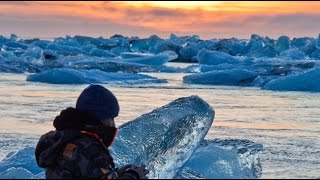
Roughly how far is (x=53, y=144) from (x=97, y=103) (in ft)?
0.66

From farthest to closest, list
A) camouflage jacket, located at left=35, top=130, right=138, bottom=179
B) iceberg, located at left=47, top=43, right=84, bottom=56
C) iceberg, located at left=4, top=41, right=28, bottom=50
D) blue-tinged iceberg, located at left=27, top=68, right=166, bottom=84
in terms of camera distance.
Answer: iceberg, located at left=4, top=41, right=28, bottom=50 → iceberg, located at left=47, top=43, right=84, bottom=56 → blue-tinged iceberg, located at left=27, top=68, right=166, bottom=84 → camouflage jacket, located at left=35, top=130, right=138, bottom=179

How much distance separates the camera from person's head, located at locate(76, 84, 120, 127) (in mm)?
2367

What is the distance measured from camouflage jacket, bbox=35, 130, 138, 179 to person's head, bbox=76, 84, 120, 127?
116 mm

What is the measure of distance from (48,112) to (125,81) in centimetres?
635

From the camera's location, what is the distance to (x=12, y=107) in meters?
8.31

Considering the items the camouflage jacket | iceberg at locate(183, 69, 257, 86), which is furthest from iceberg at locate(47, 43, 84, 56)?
the camouflage jacket

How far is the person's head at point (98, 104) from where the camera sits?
2367 mm

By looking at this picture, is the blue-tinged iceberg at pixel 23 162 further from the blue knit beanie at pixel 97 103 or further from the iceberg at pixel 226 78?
the iceberg at pixel 226 78

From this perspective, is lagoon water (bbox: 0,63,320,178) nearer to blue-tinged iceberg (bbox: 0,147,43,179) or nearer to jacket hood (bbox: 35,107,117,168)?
blue-tinged iceberg (bbox: 0,147,43,179)

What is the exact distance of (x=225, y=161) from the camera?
415 centimetres

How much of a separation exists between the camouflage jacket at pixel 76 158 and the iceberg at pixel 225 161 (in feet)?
5.16

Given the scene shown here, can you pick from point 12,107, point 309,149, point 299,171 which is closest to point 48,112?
point 12,107

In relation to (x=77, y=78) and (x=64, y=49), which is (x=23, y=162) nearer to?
(x=77, y=78)

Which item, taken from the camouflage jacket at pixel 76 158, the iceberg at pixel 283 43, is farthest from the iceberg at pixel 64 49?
the camouflage jacket at pixel 76 158
